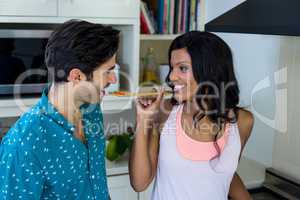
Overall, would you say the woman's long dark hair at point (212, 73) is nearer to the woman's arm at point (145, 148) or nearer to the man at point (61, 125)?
the woman's arm at point (145, 148)

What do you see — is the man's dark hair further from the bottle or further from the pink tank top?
the bottle

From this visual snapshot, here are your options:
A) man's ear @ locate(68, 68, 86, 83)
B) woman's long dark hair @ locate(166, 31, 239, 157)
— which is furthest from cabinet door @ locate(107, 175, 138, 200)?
man's ear @ locate(68, 68, 86, 83)

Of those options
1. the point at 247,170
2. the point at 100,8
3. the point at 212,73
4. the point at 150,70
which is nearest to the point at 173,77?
the point at 212,73

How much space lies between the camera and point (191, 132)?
147 centimetres

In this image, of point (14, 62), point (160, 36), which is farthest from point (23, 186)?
point (160, 36)

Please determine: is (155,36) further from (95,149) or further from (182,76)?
(95,149)

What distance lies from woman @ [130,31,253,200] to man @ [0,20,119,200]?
0.81 feet

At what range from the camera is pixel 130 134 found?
8.02 ft

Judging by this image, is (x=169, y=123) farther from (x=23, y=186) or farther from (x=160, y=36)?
(x=160, y=36)

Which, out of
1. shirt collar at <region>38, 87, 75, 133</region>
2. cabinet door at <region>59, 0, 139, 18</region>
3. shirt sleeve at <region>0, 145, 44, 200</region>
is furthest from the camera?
cabinet door at <region>59, 0, 139, 18</region>

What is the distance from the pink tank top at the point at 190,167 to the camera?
54.9 inches

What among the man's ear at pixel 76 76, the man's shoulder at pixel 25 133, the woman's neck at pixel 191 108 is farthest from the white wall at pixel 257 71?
the man's shoulder at pixel 25 133

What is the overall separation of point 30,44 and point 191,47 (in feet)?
2.68

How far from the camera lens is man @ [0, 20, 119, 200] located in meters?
1.09
